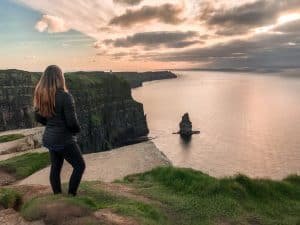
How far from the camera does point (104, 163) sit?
22.9 metres

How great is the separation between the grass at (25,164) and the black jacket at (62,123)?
1320 centimetres

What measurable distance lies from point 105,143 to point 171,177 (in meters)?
99.5

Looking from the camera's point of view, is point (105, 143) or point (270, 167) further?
point (105, 143)

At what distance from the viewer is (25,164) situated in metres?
23.0

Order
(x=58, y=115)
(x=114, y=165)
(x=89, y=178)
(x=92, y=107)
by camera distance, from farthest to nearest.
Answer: (x=92, y=107)
(x=114, y=165)
(x=89, y=178)
(x=58, y=115)

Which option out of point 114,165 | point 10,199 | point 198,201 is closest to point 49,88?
point 10,199

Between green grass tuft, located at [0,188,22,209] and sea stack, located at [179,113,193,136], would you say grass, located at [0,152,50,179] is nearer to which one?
green grass tuft, located at [0,188,22,209]

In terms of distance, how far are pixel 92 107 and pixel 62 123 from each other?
341 ft

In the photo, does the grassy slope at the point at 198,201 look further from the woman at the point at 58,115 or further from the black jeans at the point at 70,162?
the woman at the point at 58,115

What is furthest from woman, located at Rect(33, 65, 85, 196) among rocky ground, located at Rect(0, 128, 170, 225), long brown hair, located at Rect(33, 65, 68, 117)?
rocky ground, located at Rect(0, 128, 170, 225)

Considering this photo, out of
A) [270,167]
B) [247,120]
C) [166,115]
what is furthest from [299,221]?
[166,115]

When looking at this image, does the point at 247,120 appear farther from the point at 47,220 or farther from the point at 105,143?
the point at 47,220

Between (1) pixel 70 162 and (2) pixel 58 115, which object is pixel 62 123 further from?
(1) pixel 70 162

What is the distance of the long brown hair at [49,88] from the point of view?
917 centimetres
